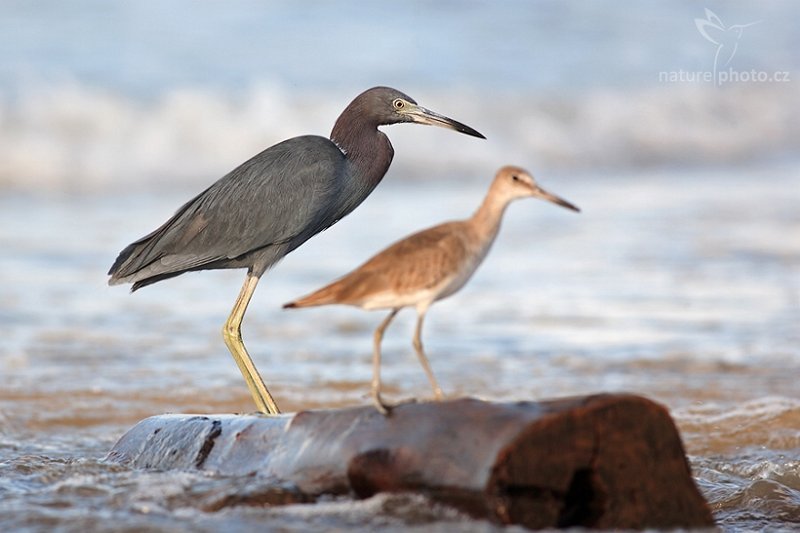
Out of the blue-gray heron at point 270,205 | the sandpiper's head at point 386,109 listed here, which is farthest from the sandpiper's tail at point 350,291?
the sandpiper's head at point 386,109

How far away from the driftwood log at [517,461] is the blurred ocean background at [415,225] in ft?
0.35

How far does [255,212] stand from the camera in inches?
235

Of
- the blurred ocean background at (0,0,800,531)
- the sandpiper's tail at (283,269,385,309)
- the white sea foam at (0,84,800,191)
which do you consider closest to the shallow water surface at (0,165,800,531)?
the blurred ocean background at (0,0,800,531)

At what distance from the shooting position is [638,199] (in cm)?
1462

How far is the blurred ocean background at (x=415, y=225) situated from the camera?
21.9 ft

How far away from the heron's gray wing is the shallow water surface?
1.00 metres

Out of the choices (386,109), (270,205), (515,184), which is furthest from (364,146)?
(515,184)

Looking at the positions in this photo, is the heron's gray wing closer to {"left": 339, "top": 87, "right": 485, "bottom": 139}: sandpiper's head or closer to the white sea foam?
{"left": 339, "top": 87, "right": 485, "bottom": 139}: sandpiper's head

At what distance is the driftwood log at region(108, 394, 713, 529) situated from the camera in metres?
3.99

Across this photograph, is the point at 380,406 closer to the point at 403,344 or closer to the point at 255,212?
the point at 255,212

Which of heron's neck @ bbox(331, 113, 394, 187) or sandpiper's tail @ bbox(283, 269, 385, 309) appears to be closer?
sandpiper's tail @ bbox(283, 269, 385, 309)

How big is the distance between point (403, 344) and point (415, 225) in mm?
3597

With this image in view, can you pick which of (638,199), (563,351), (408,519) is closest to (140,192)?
(638,199)

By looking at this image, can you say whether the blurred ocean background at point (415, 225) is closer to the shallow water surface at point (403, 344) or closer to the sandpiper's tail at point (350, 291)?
the shallow water surface at point (403, 344)
